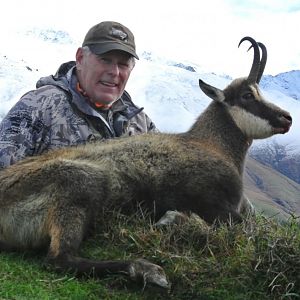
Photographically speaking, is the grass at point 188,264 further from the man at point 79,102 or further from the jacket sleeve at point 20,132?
the man at point 79,102

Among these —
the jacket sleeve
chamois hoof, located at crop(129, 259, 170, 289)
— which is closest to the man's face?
the jacket sleeve

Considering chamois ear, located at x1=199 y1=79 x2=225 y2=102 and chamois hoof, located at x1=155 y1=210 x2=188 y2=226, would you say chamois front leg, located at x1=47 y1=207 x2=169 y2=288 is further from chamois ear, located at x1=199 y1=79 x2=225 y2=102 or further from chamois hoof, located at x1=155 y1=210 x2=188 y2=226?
chamois ear, located at x1=199 y1=79 x2=225 y2=102

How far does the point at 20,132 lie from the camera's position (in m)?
8.12

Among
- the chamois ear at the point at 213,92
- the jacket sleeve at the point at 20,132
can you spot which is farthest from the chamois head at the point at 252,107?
the jacket sleeve at the point at 20,132

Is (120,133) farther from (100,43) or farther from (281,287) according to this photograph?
(281,287)

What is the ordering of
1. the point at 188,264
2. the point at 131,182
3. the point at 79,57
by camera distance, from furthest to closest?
the point at 79,57 → the point at 131,182 → the point at 188,264

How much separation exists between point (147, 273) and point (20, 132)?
3577 millimetres

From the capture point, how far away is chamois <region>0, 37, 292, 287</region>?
19.4 feet

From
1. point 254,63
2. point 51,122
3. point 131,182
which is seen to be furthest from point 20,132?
point 254,63

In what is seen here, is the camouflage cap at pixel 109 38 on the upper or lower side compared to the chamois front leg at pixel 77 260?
upper

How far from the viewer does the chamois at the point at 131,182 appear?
19.4 ft

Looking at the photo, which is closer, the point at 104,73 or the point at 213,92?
the point at 104,73

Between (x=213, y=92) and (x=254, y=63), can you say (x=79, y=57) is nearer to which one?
(x=213, y=92)

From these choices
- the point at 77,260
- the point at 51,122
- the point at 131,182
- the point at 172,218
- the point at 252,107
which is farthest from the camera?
the point at 252,107
